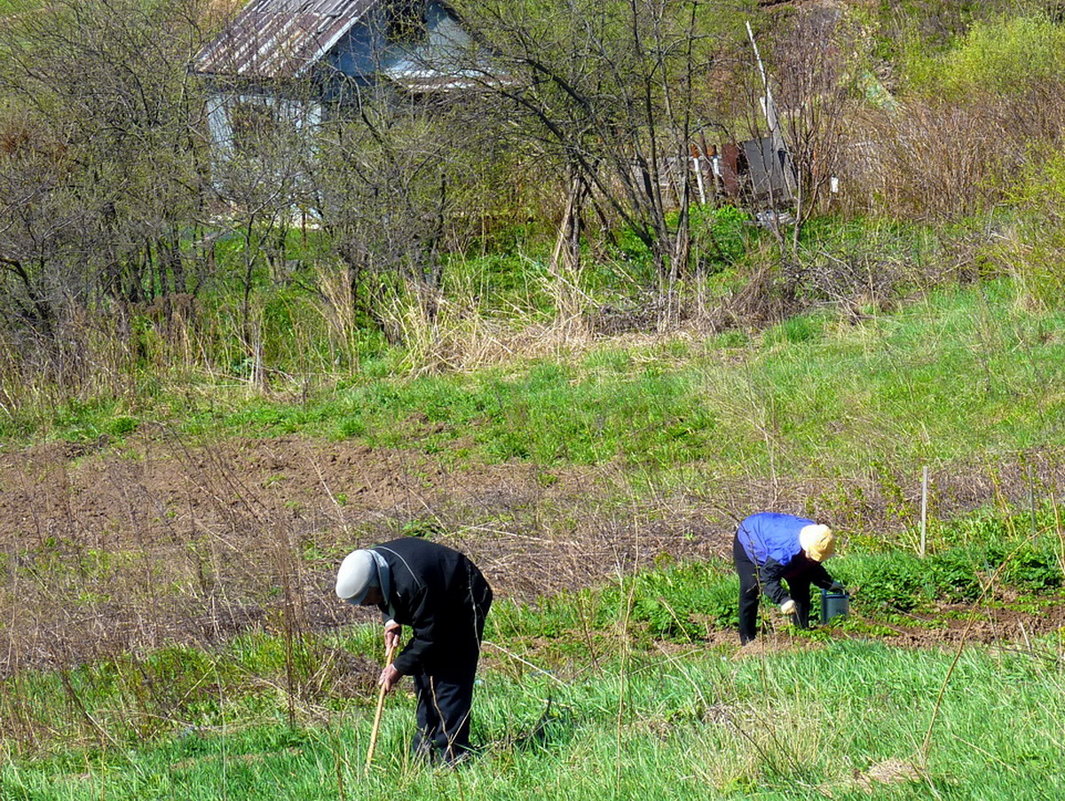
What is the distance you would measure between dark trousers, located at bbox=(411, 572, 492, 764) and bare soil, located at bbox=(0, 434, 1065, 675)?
1134 mm

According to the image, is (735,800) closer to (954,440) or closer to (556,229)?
(954,440)

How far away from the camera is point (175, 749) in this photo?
598cm

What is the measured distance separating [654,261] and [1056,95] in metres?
7.89

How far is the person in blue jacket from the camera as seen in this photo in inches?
265

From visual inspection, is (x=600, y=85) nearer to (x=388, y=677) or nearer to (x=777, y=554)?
(x=777, y=554)

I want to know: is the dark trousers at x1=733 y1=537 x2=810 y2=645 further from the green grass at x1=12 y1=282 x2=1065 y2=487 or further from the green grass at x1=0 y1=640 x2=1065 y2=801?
the green grass at x1=12 y1=282 x2=1065 y2=487

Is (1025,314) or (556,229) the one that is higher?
(556,229)

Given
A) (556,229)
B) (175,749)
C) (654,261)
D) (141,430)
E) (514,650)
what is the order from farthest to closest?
(556,229) → (654,261) → (141,430) → (514,650) → (175,749)

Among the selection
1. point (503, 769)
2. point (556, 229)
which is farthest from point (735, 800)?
point (556, 229)

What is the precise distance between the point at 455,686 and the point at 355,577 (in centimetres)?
81

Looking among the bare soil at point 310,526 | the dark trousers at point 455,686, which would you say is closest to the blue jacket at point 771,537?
the bare soil at point 310,526

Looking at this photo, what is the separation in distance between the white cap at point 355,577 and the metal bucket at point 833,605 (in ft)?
10.2

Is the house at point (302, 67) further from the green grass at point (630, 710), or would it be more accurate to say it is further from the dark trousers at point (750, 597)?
the dark trousers at point (750, 597)

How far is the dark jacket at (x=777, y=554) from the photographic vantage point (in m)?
6.87
